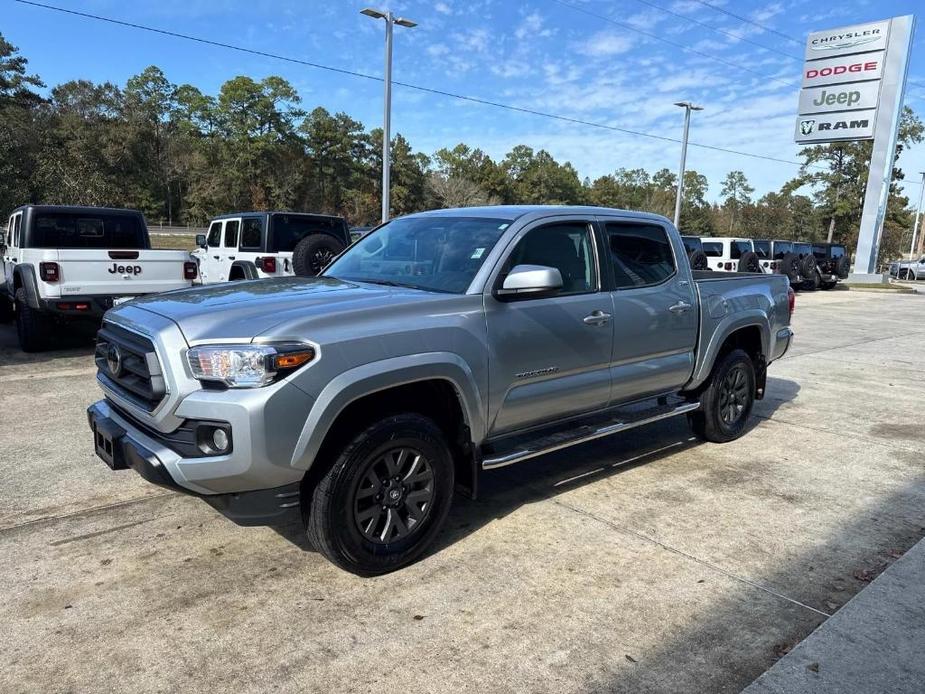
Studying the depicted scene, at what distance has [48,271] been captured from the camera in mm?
7734

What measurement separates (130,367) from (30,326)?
21.1ft

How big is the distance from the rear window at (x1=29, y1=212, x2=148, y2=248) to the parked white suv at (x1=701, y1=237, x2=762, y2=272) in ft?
59.7

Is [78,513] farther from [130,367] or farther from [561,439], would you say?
[561,439]

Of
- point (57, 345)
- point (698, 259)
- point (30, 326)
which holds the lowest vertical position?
point (57, 345)

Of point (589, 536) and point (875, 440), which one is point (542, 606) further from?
point (875, 440)

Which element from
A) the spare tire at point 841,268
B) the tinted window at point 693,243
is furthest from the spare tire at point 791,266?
the tinted window at point 693,243

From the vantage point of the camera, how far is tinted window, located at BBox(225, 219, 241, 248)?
11.6 metres

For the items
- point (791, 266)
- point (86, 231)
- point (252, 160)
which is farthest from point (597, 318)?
point (252, 160)

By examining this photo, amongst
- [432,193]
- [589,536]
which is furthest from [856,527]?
[432,193]

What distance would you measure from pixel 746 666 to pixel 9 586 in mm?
3238

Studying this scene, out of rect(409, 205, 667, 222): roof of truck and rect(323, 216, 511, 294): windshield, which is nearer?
rect(323, 216, 511, 294): windshield

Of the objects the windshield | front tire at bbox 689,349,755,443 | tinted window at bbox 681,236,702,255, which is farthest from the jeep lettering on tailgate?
tinted window at bbox 681,236,702,255

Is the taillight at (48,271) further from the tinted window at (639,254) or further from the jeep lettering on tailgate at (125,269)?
the tinted window at (639,254)

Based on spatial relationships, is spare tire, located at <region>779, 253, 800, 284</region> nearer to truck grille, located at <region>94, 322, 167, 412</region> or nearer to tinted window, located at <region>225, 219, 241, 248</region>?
tinted window, located at <region>225, 219, 241, 248</region>
